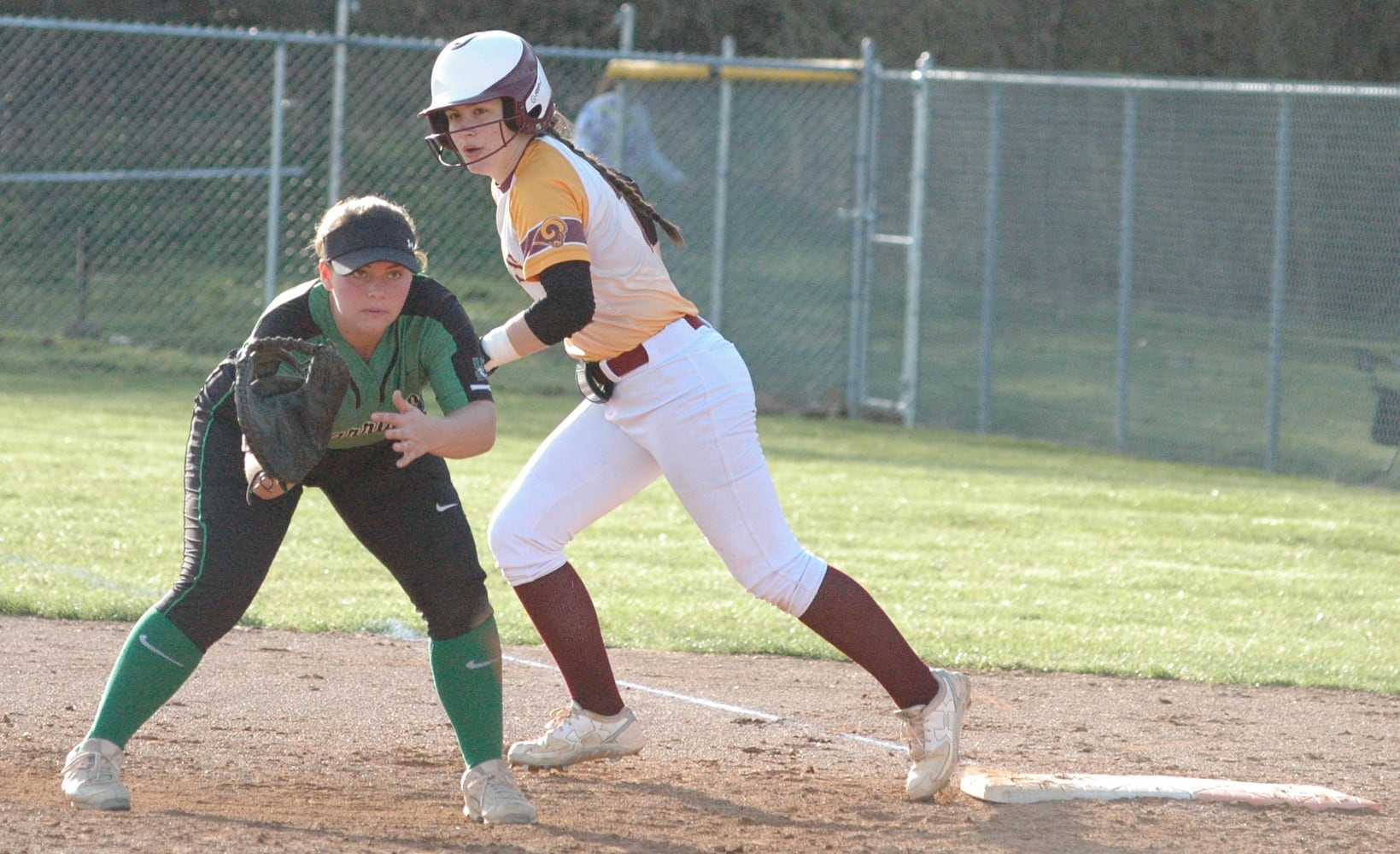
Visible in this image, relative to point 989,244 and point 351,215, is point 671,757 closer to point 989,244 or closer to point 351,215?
point 351,215

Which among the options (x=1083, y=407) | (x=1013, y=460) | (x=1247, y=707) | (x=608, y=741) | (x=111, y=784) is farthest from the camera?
(x=1083, y=407)

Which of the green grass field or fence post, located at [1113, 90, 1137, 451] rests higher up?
fence post, located at [1113, 90, 1137, 451]

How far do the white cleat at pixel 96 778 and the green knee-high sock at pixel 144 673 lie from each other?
3 centimetres

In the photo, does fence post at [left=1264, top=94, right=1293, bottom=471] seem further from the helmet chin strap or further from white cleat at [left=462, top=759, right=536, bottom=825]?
white cleat at [left=462, top=759, right=536, bottom=825]

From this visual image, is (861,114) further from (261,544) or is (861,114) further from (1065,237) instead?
(261,544)

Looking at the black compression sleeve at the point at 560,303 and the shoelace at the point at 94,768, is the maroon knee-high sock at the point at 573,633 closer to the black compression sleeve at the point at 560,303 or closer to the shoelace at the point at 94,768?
the black compression sleeve at the point at 560,303

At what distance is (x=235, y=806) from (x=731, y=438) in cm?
152

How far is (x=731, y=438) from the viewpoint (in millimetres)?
4305

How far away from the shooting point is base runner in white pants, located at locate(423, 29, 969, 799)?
4.12 metres

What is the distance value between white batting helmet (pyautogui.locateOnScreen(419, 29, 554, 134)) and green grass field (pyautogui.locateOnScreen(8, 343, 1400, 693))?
286cm

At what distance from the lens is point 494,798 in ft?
13.2

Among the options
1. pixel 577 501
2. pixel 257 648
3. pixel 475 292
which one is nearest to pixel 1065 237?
pixel 475 292

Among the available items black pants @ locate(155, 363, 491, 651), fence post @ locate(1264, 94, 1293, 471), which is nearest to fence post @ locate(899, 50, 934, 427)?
fence post @ locate(1264, 94, 1293, 471)

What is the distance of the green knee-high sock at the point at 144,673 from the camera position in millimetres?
3926
